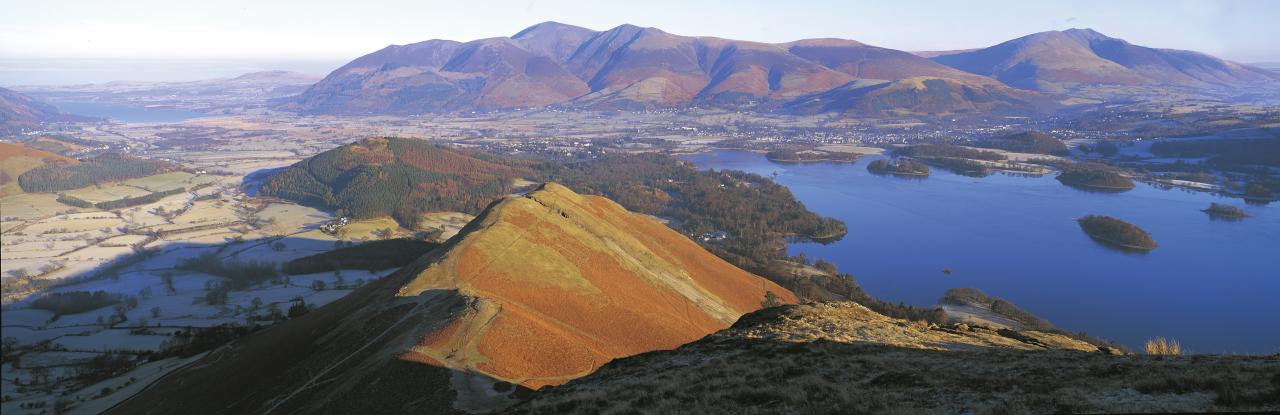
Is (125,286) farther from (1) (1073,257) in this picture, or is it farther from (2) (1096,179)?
(2) (1096,179)

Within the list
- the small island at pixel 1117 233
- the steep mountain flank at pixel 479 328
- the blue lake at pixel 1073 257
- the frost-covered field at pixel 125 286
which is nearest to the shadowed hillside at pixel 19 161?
the frost-covered field at pixel 125 286

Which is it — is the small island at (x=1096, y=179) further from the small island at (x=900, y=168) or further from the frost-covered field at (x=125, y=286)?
the frost-covered field at (x=125, y=286)

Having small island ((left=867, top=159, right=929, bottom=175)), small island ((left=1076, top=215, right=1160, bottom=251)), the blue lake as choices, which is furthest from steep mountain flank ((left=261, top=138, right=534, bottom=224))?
small island ((left=1076, top=215, right=1160, bottom=251))

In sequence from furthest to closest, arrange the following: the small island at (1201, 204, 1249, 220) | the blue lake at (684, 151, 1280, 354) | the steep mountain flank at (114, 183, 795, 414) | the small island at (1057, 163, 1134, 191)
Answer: the small island at (1057, 163, 1134, 191) < the small island at (1201, 204, 1249, 220) < the blue lake at (684, 151, 1280, 354) < the steep mountain flank at (114, 183, 795, 414)

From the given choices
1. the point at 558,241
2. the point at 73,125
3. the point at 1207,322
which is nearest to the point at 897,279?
the point at 1207,322

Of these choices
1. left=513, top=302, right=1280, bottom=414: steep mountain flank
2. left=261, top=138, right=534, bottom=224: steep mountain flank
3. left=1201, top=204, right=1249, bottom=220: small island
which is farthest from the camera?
left=261, top=138, right=534, bottom=224: steep mountain flank

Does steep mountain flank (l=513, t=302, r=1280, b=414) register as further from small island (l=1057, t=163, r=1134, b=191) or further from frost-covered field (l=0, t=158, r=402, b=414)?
small island (l=1057, t=163, r=1134, b=191)
